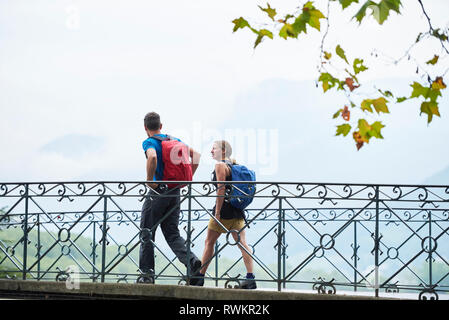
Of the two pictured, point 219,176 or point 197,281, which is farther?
point 219,176

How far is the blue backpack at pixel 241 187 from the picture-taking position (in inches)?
311

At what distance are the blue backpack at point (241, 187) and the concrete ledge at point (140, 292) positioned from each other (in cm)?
105

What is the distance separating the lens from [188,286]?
25.1 ft

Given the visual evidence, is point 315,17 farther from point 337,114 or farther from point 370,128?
point 370,128

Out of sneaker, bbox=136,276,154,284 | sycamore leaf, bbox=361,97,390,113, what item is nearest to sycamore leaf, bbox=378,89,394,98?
sycamore leaf, bbox=361,97,390,113

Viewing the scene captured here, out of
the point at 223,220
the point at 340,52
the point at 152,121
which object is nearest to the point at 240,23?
the point at 340,52

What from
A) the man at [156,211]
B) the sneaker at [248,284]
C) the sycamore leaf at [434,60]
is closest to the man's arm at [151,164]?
the man at [156,211]

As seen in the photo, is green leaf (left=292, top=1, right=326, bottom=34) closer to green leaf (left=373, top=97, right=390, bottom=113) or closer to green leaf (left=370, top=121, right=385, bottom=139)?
green leaf (left=373, top=97, right=390, bottom=113)

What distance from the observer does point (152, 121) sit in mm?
8195

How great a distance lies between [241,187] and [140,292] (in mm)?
1620

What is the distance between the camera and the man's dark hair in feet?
26.9

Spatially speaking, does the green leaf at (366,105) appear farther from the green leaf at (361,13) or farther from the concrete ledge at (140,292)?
the concrete ledge at (140,292)
